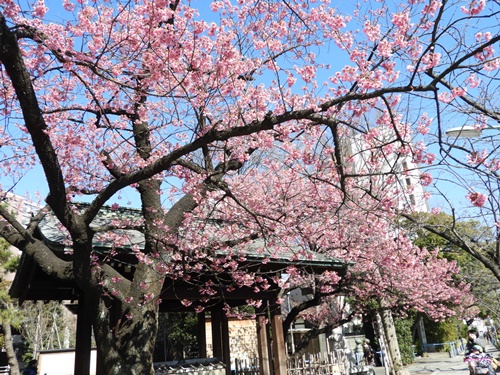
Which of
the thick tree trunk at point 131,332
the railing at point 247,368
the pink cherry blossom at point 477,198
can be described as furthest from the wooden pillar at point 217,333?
the pink cherry blossom at point 477,198

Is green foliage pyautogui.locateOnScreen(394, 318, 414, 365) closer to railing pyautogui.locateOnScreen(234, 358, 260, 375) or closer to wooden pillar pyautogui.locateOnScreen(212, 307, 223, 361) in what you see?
railing pyautogui.locateOnScreen(234, 358, 260, 375)

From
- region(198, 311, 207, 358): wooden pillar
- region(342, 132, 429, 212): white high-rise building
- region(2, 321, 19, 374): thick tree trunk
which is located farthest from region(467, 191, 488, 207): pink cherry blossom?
region(2, 321, 19, 374): thick tree trunk

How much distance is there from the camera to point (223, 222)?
860cm

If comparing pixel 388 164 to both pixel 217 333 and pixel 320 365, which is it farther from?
pixel 320 365

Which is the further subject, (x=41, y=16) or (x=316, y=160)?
(x=316, y=160)

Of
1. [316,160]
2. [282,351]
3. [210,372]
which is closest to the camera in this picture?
[316,160]

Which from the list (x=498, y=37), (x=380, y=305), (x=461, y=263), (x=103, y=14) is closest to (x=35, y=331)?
(x=380, y=305)

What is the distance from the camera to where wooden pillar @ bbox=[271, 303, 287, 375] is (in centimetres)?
785

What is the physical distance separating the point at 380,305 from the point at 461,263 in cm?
1115

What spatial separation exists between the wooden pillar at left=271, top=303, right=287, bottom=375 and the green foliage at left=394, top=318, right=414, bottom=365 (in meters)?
14.0

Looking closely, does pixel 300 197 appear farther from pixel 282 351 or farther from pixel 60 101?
Result: pixel 60 101

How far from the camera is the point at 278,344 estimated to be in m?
8.03

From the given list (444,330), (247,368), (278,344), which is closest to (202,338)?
→ (247,368)

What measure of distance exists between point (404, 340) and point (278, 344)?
1487 centimetres
